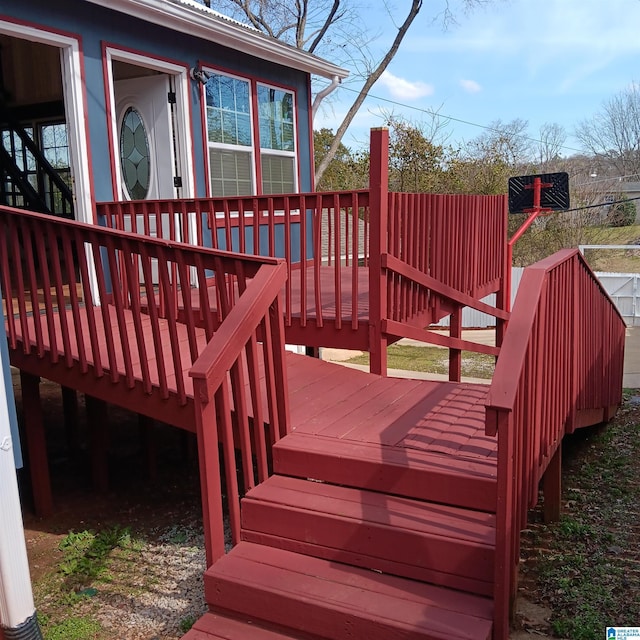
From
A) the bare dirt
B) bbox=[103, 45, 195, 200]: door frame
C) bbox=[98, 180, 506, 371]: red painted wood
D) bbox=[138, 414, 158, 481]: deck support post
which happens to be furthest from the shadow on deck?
bbox=[103, 45, 195, 200]: door frame

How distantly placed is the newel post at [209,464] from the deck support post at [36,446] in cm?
232

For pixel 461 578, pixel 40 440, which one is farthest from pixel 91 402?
pixel 461 578

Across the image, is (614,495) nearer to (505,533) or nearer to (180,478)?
(505,533)

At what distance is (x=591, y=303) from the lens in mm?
5008

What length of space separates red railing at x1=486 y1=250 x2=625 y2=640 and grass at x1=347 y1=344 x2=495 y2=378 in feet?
25.9

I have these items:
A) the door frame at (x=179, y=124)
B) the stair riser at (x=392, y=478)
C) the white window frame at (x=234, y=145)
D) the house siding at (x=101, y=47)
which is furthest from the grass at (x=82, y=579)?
the white window frame at (x=234, y=145)

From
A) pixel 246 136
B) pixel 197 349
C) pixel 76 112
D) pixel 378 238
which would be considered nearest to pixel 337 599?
pixel 197 349

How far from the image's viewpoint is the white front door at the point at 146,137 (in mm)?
6934

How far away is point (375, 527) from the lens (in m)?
2.80

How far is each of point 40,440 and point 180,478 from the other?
1299 millimetres

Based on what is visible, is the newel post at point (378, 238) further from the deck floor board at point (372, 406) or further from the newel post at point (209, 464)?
the newel post at point (209, 464)

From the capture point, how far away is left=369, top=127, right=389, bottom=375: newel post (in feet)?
14.1

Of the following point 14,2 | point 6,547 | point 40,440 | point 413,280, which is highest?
point 14,2

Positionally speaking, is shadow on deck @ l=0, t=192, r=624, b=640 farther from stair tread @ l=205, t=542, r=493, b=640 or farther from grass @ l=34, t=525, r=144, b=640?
grass @ l=34, t=525, r=144, b=640
